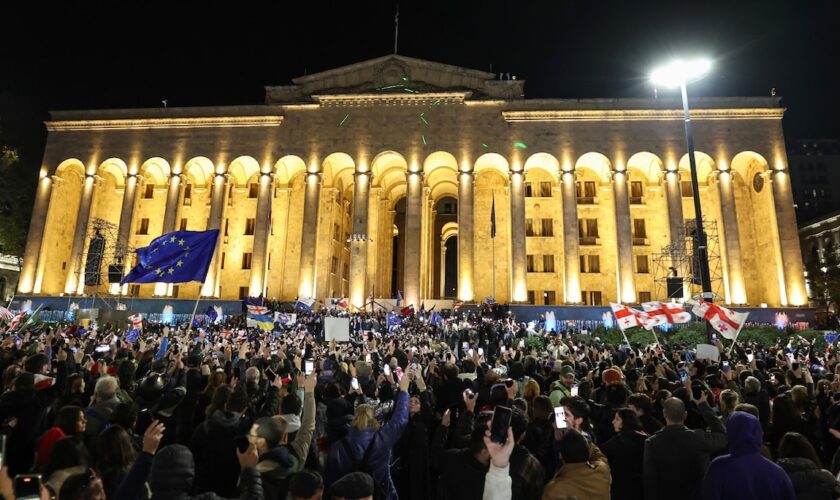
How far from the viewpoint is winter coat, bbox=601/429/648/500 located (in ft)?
15.3

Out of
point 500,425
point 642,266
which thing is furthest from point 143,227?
point 500,425

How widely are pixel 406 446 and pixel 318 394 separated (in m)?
1.83

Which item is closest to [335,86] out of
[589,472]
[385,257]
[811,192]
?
[385,257]

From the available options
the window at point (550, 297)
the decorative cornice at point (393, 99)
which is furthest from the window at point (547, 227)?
the decorative cornice at point (393, 99)

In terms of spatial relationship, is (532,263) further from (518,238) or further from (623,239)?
(623,239)

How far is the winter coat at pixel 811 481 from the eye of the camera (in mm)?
3639

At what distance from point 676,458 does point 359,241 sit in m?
32.3

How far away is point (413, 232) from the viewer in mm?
35875

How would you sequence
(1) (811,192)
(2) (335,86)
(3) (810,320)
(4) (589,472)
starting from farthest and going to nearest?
(1) (811,192) < (2) (335,86) < (3) (810,320) < (4) (589,472)

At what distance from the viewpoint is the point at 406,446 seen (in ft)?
17.9

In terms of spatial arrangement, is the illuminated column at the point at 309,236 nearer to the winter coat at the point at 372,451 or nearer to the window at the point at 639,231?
the window at the point at 639,231

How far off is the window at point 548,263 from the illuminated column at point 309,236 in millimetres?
17696

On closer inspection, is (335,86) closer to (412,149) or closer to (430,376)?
(412,149)

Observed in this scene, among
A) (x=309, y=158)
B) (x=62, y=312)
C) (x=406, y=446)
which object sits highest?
(x=309, y=158)
